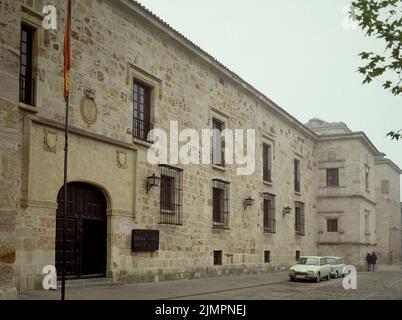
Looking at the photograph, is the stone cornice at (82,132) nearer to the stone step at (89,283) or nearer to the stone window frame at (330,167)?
the stone step at (89,283)

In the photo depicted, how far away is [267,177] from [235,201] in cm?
452

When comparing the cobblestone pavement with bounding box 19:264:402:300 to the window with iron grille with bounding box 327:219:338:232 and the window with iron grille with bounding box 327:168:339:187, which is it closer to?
the window with iron grille with bounding box 327:219:338:232

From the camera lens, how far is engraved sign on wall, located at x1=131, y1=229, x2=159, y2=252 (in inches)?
635

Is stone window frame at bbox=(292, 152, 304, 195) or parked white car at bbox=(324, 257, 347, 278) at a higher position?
stone window frame at bbox=(292, 152, 304, 195)

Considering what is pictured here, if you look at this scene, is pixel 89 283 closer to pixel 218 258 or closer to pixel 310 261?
pixel 218 258

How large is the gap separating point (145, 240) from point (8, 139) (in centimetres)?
741

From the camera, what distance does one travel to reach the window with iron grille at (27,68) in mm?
12898

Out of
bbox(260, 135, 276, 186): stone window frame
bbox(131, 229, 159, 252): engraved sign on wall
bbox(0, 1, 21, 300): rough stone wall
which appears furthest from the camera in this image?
bbox(260, 135, 276, 186): stone window frame

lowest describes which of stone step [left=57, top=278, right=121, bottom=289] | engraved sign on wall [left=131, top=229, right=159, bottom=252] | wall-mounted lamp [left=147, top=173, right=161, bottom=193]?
stone step [left=57, top=278, right=121, bottom=289]

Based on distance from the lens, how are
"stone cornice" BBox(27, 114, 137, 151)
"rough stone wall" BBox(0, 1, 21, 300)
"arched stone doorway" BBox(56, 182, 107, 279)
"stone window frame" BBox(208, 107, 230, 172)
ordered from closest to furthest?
"rough stone wall" BBox(0, 1, 21, 300)
"stone cornice" BBox(27, 114, 137, 151)
"arched stone doorway" BBox(56, 182, 107, 279)
"stone window frame" BBox(208, 107, 230, 172)

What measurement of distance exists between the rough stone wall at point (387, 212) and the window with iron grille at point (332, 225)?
40.1 ft

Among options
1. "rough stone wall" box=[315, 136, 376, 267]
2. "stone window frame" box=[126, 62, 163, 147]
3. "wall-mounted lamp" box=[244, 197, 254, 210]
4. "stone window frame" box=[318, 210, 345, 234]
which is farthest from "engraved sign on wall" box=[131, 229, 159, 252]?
"stone window frame" box=[318, 210, 345, 234]

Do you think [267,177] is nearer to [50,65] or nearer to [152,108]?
[152,108]

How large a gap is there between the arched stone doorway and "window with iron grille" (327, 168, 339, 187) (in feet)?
74.3
